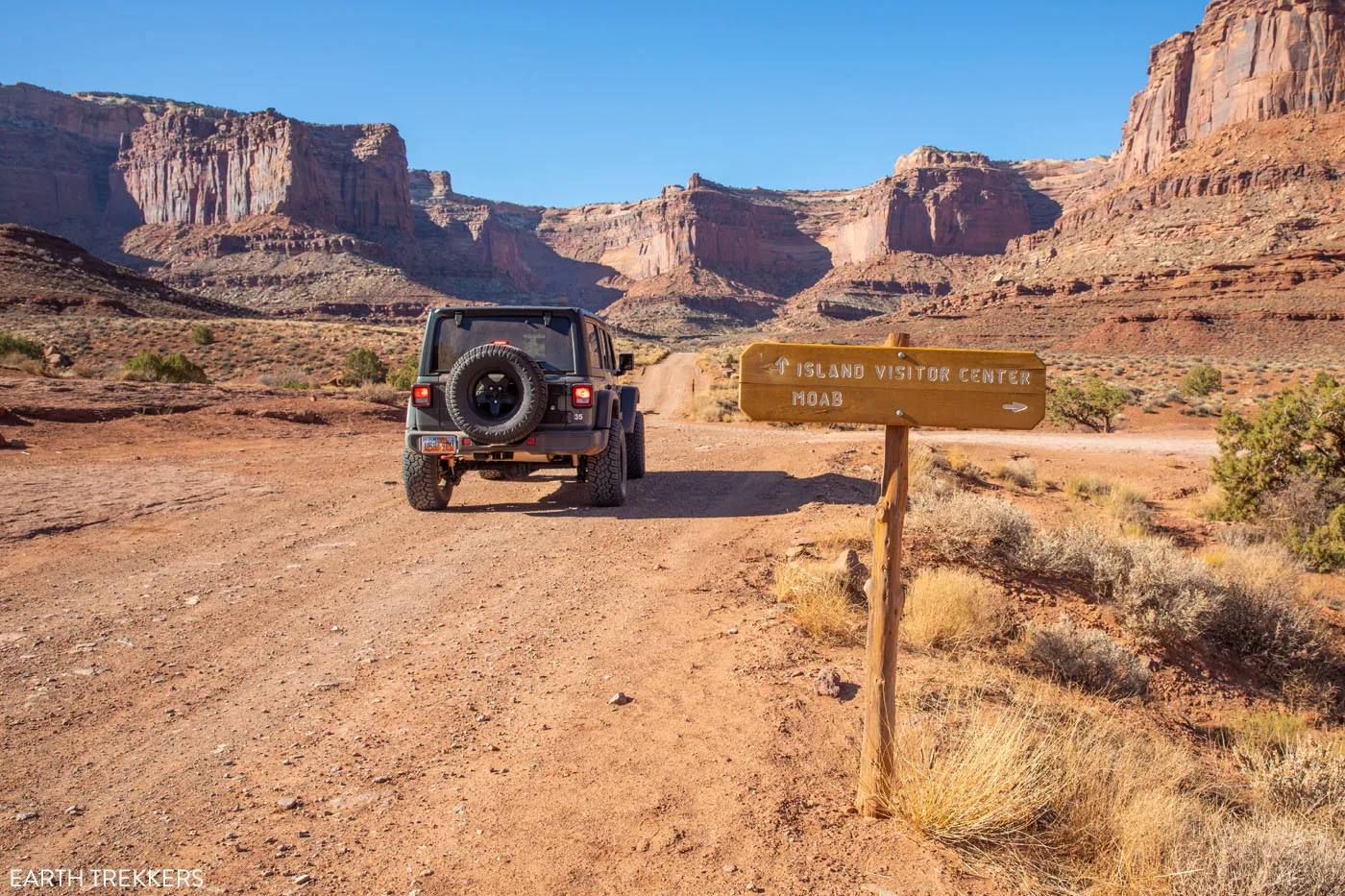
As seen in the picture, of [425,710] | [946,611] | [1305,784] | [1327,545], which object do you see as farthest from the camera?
[1327,545]

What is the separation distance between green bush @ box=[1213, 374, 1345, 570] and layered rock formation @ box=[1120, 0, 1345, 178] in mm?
97687

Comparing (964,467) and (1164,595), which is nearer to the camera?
(1164,595)

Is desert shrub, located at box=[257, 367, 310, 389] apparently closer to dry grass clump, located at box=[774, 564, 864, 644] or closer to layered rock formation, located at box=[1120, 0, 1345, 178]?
dry grass clump, located at box=[774, 564, 864, 644]

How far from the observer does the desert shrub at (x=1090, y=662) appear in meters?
5.23

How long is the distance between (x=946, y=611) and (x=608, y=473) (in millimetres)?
4397

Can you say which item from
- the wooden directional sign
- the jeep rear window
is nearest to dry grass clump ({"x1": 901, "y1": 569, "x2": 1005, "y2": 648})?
the wooden directional sign

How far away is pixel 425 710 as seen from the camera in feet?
12.8

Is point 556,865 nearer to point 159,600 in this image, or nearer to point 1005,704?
point 1005,704

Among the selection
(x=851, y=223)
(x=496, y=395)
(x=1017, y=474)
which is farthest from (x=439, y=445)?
(x=851, y=223)

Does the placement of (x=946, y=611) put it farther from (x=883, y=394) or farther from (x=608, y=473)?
(x=608, y=473)

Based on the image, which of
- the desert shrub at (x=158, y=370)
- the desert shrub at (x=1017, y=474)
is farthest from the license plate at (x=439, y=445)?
the desert shrub at (x=158, y=370)

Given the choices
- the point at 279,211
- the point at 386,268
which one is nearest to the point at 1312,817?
the point at 386,268

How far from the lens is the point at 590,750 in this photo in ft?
11.7

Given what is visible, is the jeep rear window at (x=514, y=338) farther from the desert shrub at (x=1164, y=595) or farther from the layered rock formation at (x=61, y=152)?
the layered rock formation at (x=61, y=152)
